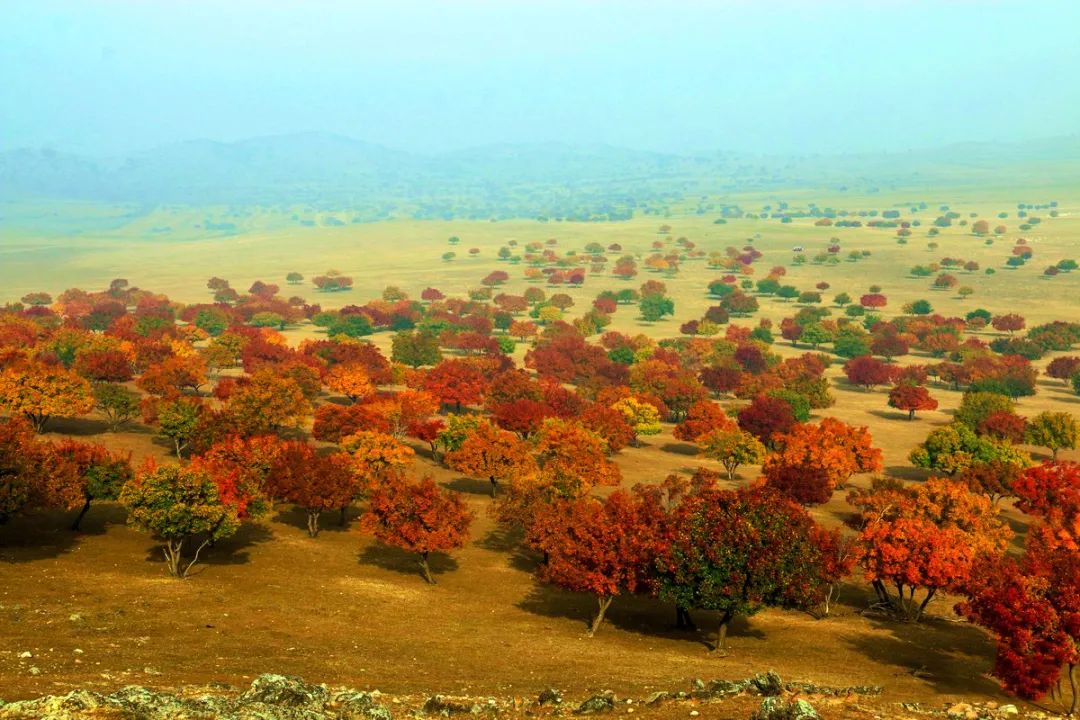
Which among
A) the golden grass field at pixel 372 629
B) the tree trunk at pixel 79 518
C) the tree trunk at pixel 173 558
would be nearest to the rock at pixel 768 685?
the golden grass field at pixel 372 629

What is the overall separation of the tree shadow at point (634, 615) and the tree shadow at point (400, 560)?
8210 mm

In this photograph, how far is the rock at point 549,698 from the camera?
35.8 meters

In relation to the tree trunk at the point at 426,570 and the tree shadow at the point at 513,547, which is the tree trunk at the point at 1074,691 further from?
the tree trunk at the point at 426,570

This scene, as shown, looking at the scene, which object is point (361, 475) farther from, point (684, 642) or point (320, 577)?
point (684, 642)

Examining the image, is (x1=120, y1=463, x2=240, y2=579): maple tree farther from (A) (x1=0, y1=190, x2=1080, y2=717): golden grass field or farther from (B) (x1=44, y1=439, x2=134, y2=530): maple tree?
(B) (x1=44, y1=439, x2=134, y2=530): maple tree

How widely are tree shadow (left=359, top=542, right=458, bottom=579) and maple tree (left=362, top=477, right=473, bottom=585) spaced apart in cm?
189

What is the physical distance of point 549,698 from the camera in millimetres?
36062

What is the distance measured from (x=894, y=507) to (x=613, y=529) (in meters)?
23.9

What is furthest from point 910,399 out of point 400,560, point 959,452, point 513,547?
point 400,560

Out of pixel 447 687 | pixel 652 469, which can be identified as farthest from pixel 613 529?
pixel 652 469

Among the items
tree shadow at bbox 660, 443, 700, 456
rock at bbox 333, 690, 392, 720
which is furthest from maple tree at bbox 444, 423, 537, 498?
rock at bbox 333, 690, 392, 720

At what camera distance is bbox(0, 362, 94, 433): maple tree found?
90.1m

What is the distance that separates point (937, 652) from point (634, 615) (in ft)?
58.4

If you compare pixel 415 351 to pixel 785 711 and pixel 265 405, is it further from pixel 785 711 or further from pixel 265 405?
pixel 785 711
